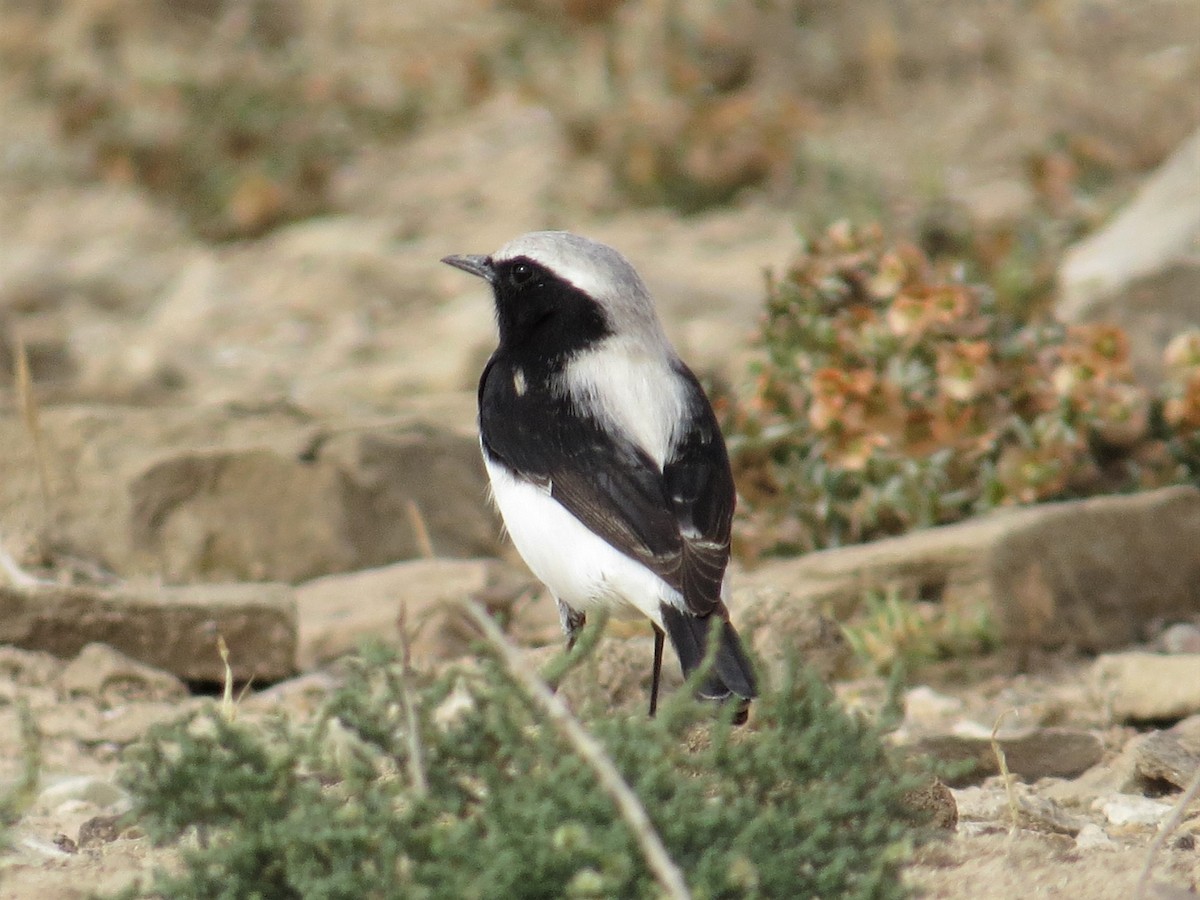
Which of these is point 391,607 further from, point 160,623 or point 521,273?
point 521,273

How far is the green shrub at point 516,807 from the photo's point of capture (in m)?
2.81

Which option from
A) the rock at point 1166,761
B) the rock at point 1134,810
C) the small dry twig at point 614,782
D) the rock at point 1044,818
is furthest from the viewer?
the rock at point 1166,761

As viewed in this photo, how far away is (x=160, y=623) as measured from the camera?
5191mm

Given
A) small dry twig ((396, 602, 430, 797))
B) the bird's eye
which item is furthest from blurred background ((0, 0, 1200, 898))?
the bird's eye

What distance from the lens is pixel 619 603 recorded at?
4430mm

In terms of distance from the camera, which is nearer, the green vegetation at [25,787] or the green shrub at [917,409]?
→ the green vegetation at [25,787]

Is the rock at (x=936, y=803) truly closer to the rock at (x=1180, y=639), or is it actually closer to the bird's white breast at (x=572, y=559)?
the bird's white breast at (x=572, y=559)

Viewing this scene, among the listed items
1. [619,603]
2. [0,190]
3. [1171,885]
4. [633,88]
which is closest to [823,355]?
[619,603]

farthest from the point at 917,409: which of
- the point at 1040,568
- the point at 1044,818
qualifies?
the point at 1044,818

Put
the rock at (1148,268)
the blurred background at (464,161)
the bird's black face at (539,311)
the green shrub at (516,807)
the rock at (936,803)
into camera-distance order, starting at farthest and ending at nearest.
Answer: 1. the blurred background at (464,161)
2. the rock at (1148,268)
3. the bird's black face at (539,311)
4. the rock at (936,803)
5. the green shrub at (516,807)

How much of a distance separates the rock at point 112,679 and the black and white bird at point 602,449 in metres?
1.18

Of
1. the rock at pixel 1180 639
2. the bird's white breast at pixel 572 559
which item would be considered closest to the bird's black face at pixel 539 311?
the bird's white breast at pixel 572 559

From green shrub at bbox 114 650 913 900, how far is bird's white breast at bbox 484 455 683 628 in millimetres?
1039

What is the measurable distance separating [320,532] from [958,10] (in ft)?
26.1
